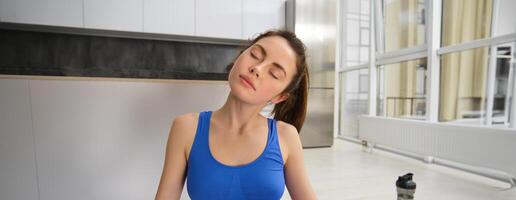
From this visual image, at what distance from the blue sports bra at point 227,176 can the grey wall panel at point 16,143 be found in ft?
2.31

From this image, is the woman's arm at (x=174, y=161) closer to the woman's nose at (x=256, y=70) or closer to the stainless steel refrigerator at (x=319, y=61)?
the woman's nose at (x=256, y=70)

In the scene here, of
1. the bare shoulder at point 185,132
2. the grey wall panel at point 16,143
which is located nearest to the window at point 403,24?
the bare shoulder at point 185,132

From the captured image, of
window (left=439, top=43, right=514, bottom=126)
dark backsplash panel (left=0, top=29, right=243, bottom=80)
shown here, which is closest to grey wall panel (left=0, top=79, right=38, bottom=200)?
dark backsplash panel (left=0, top=29, right=243, bottom=80)

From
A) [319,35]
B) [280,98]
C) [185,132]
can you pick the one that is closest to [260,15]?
[319,35]

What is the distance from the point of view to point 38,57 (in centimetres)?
275

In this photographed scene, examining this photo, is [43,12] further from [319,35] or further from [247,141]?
[319,35]

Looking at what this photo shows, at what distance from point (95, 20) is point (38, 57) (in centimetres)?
66

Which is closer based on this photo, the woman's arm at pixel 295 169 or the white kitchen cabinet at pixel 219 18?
the woman's arm at pixel 295 169

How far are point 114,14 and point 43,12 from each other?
25.2 inches

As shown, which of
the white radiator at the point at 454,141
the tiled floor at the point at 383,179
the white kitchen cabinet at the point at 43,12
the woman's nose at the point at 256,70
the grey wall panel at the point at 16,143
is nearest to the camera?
the woman's nose at the point at 256,70

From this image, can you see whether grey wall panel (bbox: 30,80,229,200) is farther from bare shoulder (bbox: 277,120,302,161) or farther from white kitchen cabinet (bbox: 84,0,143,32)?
white kitchen cabinet (bbox: 84,0,143,32)

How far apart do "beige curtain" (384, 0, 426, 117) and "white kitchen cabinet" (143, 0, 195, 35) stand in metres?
2.71

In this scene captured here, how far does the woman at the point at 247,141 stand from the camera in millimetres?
691

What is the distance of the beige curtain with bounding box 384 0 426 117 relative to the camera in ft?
11.2
